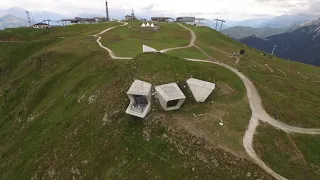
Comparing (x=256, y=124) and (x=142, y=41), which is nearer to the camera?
(x=256, y=124)

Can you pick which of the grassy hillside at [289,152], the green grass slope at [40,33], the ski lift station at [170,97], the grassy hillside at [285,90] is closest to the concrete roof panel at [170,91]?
the ski lift station at [170,97]

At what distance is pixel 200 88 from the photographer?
1987 inches

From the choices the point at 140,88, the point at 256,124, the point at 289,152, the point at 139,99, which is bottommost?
the point at 289,152

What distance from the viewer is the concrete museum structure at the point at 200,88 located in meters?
49.2

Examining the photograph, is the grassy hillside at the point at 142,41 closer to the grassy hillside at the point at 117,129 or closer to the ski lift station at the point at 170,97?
the grassy hillside at the point at 117,129

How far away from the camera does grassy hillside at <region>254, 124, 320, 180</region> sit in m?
35.7

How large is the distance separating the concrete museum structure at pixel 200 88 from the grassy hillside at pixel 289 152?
11714 millimetres

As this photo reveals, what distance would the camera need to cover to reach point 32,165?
49844 mm

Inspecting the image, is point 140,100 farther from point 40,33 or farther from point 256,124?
point 40,33

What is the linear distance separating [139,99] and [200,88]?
12.2m

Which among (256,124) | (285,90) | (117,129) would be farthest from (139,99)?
(285,90)

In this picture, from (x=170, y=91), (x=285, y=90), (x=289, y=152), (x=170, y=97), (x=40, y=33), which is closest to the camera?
(x=289, y=152)

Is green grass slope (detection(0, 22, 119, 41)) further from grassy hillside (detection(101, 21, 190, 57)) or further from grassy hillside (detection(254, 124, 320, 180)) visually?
grassy hillside (detection(254, 124, 320, 180))

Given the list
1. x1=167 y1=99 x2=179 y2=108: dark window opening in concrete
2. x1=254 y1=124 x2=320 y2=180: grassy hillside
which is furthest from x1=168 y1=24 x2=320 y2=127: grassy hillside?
x1=167 y1=99 x2=179 y2=108: dark window opening in concrete
